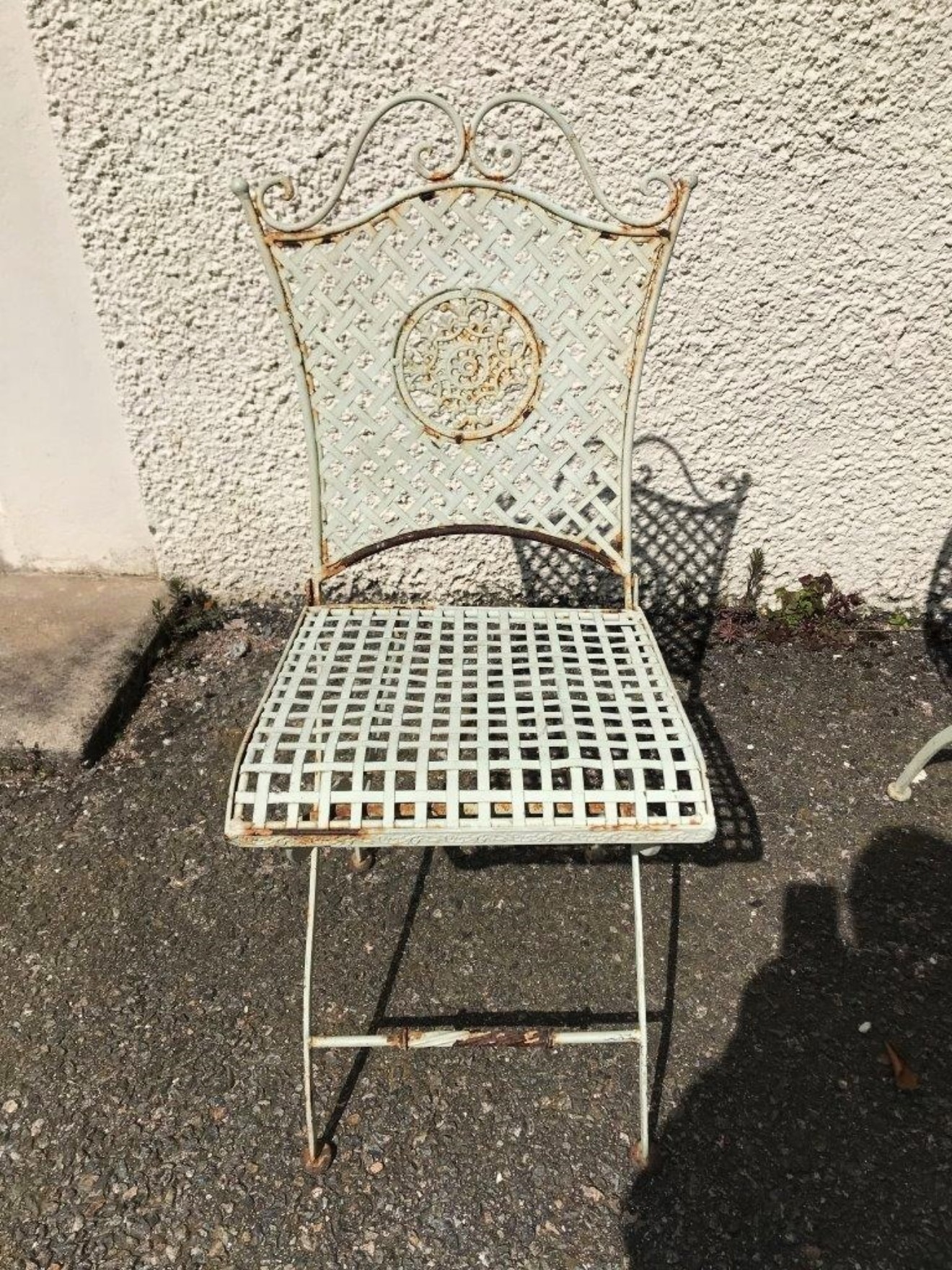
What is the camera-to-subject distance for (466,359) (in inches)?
64.4

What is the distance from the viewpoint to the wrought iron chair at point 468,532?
124cm

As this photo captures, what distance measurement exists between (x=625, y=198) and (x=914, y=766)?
1.79 meters

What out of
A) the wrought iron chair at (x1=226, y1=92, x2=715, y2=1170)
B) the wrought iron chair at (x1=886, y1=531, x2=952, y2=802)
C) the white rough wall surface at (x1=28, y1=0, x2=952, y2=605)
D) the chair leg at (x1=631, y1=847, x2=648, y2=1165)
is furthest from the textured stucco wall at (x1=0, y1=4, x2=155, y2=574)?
the wrought iron chair at (x1=886, y1=531, x2=952, y2=802)

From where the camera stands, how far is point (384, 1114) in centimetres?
154

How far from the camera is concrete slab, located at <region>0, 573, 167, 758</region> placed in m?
2.29

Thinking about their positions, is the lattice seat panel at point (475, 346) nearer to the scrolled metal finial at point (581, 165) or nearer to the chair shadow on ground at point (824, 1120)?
the scrolled metal finial at point (581, 165)

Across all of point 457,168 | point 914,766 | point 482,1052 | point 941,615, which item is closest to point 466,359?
point 457,168

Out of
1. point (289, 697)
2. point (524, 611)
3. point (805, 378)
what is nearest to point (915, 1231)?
point (524, 611)

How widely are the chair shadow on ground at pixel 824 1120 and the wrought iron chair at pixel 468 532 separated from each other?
15cm

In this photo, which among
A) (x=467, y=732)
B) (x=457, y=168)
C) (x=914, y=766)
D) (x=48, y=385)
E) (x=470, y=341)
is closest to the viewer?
(x=467, y=732)

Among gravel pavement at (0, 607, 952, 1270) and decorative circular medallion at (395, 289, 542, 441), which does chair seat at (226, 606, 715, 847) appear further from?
gravel pavement at (0, 607, 952, 1270)

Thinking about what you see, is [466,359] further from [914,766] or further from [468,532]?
[914,766]

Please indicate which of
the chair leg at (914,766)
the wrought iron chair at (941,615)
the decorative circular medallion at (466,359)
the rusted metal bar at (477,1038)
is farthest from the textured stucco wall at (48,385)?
the wrought iron chair at (941,615)

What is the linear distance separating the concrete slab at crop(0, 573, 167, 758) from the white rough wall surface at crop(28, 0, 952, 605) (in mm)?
313
